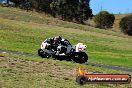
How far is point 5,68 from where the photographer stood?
2077 centimetres

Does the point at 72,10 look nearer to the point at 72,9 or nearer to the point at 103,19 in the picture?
the point at 72,9

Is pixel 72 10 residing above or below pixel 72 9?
below

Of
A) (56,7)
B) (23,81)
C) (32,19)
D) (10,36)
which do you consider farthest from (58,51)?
(56,7)

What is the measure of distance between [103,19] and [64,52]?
98.4 m

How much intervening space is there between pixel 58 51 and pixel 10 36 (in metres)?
25.4

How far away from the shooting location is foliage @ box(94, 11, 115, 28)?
432 ft

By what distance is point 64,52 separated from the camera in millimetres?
33719

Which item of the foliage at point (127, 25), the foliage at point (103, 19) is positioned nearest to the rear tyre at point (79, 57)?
the foliage at point (127, 25)

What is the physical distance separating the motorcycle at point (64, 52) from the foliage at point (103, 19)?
97670 millimetres

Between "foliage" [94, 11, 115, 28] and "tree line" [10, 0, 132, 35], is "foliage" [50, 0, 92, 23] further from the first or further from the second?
"foliage" [94, 11, 115, 28]

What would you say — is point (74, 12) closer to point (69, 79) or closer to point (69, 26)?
point (69, 26)

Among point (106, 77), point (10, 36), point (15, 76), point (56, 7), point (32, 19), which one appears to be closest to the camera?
point (106, 77)

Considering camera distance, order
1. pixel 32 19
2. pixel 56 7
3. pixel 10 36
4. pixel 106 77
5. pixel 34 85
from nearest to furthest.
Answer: pixel 106 77 → pixel 34 85 → pixel 10 36 → pixel 32 19 → pixel 56 7

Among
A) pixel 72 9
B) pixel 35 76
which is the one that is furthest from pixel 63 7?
pixel 35 76
